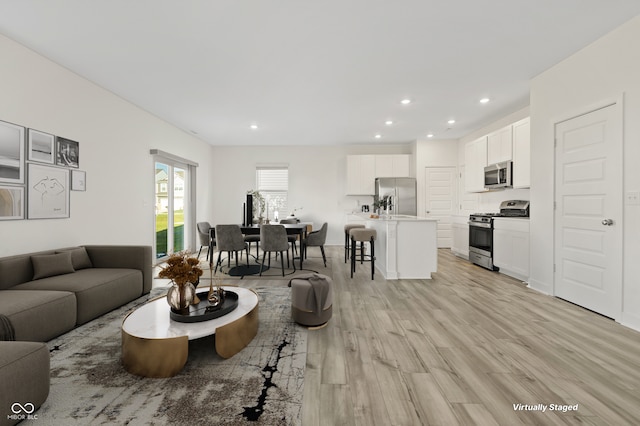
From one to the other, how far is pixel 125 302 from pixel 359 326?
2.70 metres

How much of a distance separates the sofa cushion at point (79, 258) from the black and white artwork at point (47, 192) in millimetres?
500

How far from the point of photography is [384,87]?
4070mm

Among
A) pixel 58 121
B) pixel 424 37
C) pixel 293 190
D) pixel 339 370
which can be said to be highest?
pixel 424 37

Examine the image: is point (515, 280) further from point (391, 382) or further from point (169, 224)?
point (169, 224)

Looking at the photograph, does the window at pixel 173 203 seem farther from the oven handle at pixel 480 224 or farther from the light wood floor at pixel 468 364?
the oven handle at pixel 480 224

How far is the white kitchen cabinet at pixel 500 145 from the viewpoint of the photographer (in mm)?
4852

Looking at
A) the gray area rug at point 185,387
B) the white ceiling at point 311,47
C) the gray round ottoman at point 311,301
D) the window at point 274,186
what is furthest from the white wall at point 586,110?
the window at point 274,186

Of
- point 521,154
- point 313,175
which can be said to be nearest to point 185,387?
point 521,154

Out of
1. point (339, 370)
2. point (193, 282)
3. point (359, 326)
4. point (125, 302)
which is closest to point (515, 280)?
point (359, 326)

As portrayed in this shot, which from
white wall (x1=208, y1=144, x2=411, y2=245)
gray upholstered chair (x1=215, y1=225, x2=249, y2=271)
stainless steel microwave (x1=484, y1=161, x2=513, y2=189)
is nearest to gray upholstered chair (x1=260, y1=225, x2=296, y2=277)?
gray upholstered chair (x1=215, y1=225, x2=249, y2=271)

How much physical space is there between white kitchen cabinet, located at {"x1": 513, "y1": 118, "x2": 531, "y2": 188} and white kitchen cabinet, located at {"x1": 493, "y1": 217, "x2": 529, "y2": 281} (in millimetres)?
693

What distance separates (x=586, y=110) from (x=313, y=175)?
572cm

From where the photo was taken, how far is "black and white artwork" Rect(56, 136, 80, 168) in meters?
3.38

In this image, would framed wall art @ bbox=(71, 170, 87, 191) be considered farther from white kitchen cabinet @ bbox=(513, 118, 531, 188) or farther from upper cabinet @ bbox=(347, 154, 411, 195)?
white kitchen cabinet @ bbox=(513, 118, 531, 188)
